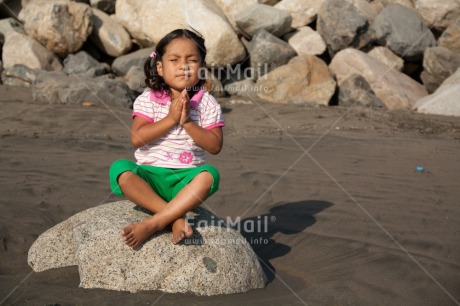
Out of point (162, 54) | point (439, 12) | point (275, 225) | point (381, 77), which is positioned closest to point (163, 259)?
point (162, 54)

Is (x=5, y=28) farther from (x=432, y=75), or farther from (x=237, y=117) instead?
(x=432, y=75)

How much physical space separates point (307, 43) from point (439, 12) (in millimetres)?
3103

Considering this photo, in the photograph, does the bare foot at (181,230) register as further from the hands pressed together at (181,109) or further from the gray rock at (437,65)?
the gray rock at (437,65)

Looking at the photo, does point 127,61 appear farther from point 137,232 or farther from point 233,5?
point 137,232

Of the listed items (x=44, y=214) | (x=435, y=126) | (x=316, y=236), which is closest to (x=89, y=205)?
(x=44, y=214)

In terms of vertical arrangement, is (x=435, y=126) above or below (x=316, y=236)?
below

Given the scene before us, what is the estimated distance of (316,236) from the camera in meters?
5.11

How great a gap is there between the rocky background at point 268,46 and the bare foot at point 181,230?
6718 mm

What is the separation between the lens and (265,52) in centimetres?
1166

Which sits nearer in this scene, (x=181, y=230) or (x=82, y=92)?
(x=181, y=230)

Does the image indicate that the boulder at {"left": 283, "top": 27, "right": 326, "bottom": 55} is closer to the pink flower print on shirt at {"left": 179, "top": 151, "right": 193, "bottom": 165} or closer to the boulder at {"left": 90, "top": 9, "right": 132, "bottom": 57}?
the boulder at {"left": 90, "top": 9, "right": 132, "bottom": 57}

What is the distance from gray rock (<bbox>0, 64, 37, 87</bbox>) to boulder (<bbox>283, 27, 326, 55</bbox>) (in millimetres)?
5075

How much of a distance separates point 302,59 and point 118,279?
8.55 meters

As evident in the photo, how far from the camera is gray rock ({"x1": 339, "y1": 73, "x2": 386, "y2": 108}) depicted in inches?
430
